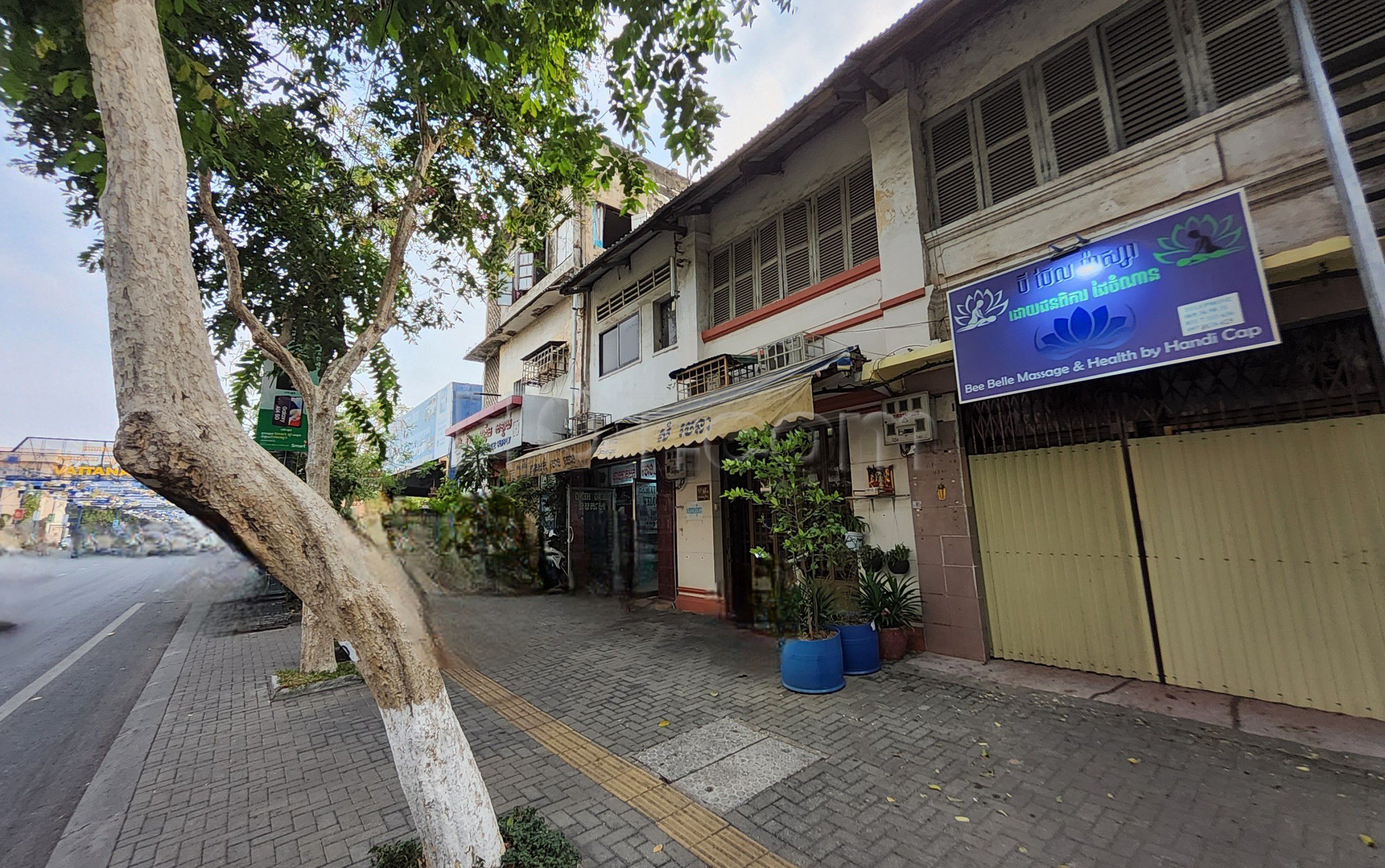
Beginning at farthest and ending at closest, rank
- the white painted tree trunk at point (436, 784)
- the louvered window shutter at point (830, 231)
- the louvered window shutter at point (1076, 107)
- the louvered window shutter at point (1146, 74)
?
the louvered window shutter at point (830, 231) → the louvered window shutter at point (1076, 107) → the louvered window shutter at point (1146, 74) → the white painted tree trunk at point (436, 784)

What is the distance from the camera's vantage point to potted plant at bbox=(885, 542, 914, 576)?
6578mm

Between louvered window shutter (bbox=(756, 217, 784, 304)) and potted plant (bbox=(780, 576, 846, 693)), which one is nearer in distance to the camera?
potted plant (bbox=(780, 576, 846, 693))

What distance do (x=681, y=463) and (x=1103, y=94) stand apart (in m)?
7.72

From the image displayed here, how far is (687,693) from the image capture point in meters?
5.75

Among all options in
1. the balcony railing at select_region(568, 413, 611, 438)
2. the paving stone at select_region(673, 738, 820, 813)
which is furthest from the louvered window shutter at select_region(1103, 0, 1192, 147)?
the balcony railing at select_region(568, 413, 611, 438)

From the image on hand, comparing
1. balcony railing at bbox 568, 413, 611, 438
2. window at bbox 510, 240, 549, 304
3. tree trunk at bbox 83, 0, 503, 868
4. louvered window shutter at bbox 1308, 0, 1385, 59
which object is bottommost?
tree trunk at bbox 83, 0, 503, 868

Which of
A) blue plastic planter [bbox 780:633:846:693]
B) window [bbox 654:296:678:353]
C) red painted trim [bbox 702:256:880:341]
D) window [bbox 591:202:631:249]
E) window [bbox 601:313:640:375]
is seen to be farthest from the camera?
window [bbox 591:202:631:249]

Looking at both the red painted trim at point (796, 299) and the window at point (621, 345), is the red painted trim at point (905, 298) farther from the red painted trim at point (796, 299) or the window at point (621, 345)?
the window at point (621, 345)

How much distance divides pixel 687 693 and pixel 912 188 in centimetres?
665

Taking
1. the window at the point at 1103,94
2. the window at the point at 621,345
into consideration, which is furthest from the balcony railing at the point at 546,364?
the window at the point at 1103,94

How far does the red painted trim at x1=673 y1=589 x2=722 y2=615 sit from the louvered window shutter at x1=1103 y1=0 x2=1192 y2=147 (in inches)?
326

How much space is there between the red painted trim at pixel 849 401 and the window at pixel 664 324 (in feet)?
14.5

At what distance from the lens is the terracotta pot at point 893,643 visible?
247 inches

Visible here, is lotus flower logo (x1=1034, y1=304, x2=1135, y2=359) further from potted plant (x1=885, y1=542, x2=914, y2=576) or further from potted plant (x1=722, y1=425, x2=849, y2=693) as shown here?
potted plant (x1=885, y1=542, x2=914, y2=576)
